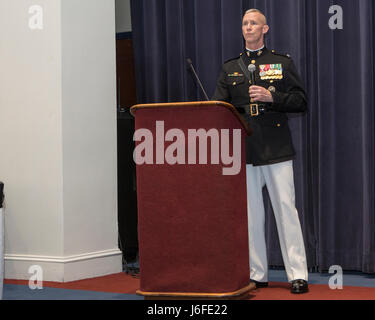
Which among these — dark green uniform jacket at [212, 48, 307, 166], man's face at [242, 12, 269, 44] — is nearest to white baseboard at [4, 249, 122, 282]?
dark green uniform jacket at [212, 48, 307, 166]

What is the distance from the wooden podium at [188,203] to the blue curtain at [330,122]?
1438 mm

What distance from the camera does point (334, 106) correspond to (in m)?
4.12

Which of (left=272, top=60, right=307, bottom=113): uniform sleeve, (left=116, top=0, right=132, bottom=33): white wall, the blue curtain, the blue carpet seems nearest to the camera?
(left=272, top=60, right=307, bottom=113): uniform sleeve

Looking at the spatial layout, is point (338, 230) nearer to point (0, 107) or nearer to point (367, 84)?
point (367, 84)

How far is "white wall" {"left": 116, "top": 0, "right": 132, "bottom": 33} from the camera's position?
537cm

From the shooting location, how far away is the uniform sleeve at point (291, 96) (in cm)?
334

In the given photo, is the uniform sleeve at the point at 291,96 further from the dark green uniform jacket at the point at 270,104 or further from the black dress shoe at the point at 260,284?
the black dress shoe at the point at 260,284

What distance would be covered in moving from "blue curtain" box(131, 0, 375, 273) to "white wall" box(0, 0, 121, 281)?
990 millimetres

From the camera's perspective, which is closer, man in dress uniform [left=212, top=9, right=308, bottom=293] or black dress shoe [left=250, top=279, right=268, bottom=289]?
man in dress uniform [left=212, top=9, right=308, bottom=293]

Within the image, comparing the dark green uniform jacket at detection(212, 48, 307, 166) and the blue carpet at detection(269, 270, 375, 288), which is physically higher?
the dark green uniform jacket at detection(212, 48, 307, 166)

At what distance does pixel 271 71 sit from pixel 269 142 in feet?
1.36

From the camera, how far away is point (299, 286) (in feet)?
10.9

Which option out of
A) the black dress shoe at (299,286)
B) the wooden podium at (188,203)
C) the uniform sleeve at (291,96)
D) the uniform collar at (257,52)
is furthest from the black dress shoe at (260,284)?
the uniform collar at (257,52)

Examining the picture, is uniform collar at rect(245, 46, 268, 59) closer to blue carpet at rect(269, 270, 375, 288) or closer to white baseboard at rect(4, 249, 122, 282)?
blue carpet at rect(269, 270, 375, 288)
